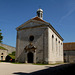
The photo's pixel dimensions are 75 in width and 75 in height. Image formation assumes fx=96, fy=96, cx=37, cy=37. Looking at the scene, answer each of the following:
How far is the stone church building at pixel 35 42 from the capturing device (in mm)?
18234

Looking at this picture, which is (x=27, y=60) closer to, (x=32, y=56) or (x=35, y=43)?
(x=32, y=56)

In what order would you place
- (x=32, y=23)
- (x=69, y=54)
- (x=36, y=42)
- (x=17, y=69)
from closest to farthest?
(x=17, y=69), (x=36, y=42), (x=32, y=23), (x=69, y=54)

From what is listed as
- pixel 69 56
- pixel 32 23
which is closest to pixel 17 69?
pixel 32 23

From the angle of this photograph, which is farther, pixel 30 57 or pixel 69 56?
pixel 69 56

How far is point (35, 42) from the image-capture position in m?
19.3

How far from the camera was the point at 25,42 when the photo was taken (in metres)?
20.3

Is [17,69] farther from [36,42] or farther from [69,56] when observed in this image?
[69,56]

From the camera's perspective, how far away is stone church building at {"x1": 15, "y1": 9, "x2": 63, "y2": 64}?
59.8 ft

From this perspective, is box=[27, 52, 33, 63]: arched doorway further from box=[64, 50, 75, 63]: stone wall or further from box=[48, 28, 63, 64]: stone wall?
box=[64, 50, 75, 63]: stone wall

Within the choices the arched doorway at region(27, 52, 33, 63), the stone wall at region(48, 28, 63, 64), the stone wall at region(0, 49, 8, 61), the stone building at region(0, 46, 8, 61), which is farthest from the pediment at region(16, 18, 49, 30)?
the stone wall at region(0, 49, 8, 61)

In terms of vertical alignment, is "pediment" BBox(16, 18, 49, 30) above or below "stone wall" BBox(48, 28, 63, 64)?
above

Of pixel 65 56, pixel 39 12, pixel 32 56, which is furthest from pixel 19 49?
pixel 65 56

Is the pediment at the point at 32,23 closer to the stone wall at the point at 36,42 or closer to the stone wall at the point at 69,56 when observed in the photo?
the stone wall at the point at 36,42

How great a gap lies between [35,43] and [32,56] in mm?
2741
